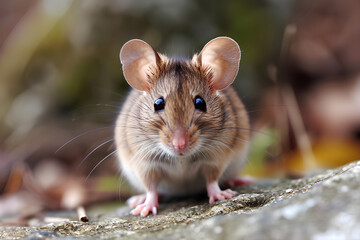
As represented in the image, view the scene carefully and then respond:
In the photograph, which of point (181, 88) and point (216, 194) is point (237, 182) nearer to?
point (216, 194)

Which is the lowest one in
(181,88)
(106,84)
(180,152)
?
(180,152)

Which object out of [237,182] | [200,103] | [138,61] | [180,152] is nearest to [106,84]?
[237,182]

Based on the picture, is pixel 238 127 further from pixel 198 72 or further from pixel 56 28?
pixel 56 28

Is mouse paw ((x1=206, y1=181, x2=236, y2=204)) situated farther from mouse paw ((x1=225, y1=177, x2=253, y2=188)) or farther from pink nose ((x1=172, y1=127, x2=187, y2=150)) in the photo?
mouse paw ((x1=225, y1=177, x2=253, y2=188))

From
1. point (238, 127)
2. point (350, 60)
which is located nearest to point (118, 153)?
point (238, 127)

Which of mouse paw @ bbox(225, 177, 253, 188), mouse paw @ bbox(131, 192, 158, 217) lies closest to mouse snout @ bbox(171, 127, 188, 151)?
mouse paw @ bbox(131, 192, 158, 217)

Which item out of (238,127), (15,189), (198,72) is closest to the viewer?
(198,72)

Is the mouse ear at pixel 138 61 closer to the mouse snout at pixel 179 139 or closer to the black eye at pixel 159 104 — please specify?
the black eye at pixel 159 104
